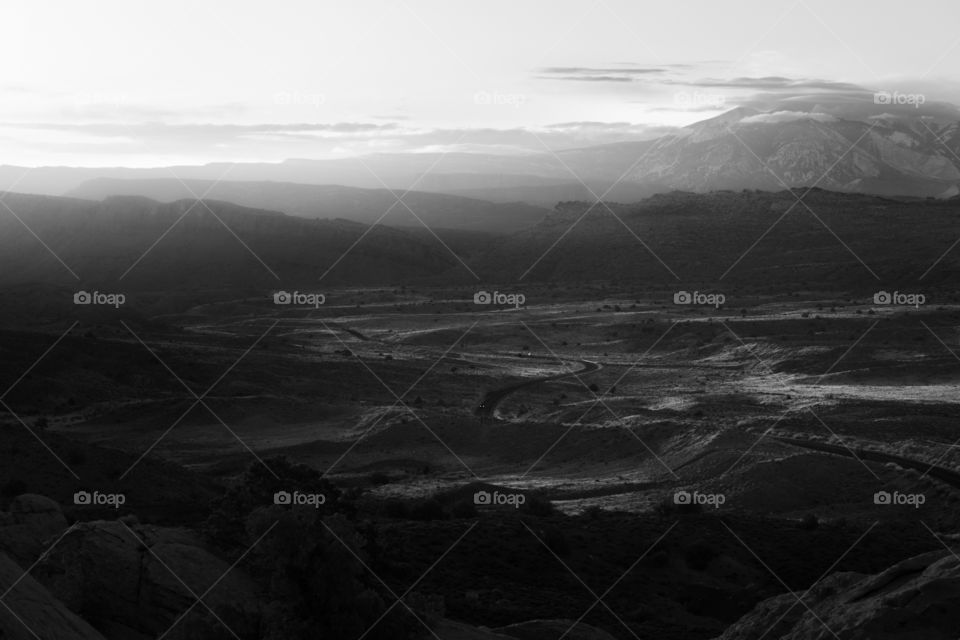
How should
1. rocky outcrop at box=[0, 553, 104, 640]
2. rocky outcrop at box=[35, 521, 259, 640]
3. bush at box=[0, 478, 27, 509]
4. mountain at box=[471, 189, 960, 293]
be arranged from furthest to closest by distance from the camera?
mountain at box=[471, 189, 960, 293]
bush at box=[0, 478, 27, 509]
rocky outcrop at box=[35, 521, 259, 640]
rocky outcrop at box=[0, 553, 104, 640]

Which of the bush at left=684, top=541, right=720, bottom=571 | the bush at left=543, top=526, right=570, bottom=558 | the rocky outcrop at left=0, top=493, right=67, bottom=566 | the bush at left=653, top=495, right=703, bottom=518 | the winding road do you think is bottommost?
the bush at left=684, top=541, right=720, bottom=571

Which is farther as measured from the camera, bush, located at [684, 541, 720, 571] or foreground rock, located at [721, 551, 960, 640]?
bush, located at [684, 541, 720, 571]

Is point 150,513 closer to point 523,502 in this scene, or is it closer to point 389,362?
point 523,502

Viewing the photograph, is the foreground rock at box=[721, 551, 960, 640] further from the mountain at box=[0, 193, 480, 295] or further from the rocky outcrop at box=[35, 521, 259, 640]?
the mountain at box=[0, 193, 480, 295]

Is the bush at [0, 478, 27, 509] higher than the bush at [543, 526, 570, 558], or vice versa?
the bush at [0, 478, 27, 509]

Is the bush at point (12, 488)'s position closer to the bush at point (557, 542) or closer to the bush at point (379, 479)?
the bush at point (557, 542)

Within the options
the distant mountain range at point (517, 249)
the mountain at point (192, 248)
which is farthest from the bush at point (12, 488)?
the mountain at point (192, 248)

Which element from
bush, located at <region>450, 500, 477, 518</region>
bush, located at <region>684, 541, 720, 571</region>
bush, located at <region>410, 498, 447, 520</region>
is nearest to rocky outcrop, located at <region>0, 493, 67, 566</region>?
bush, located at <region>410, 498, 447, 520</region>
